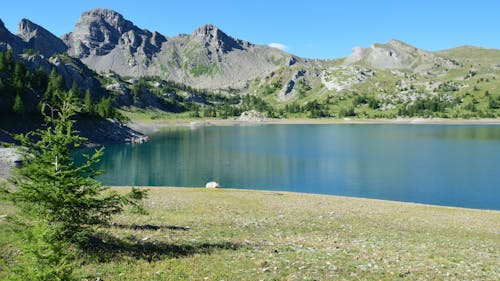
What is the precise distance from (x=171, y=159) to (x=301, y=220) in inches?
3603

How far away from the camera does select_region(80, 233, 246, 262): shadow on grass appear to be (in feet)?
62.7

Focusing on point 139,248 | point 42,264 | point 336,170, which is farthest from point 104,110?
point 42,264

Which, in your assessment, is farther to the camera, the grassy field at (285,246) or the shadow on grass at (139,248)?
the shadow on grass at (139,248)

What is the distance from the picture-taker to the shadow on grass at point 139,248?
62.7 ft

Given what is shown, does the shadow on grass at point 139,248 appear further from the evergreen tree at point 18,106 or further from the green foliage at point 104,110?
the green foliage at point 104,110

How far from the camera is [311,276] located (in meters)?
17.1

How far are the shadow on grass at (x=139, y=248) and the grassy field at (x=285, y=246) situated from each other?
0.06 metres

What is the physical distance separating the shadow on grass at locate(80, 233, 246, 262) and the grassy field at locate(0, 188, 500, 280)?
0.18ft

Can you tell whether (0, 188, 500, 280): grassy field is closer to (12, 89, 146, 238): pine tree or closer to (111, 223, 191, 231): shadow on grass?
(111, 223, 191, 231): shadow on grass

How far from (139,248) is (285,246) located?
9.12 metres

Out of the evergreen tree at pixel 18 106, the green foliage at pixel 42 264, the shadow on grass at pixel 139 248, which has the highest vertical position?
the evergreen tree at pixel 18 106

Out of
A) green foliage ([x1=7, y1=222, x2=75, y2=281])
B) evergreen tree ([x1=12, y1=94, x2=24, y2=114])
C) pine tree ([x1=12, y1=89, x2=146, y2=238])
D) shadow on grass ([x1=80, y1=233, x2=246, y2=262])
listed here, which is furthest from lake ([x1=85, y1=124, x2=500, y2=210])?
green foliage ([x1=7, y1=222, x2=75, y2=281])

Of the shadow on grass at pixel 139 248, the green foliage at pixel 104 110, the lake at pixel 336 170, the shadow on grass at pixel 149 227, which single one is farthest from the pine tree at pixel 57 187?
the green foliage at pixel 104 110

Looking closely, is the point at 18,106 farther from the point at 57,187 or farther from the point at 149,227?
the point at 57,187
